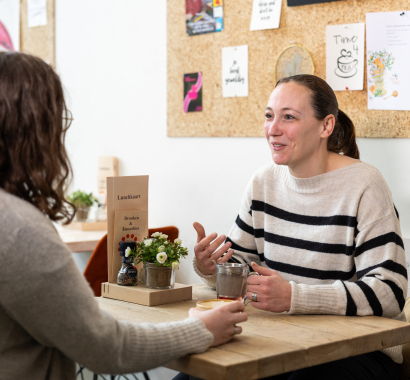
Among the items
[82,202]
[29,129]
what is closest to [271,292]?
[29,129]

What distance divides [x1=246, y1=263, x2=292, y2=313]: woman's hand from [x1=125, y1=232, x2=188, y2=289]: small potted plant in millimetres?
220

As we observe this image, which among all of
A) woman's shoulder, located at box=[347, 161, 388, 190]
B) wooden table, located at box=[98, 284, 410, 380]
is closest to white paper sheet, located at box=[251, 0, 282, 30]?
woman's shoulder, located at box=[347, 161, 388, 190]

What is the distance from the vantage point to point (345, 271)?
5.50 ft

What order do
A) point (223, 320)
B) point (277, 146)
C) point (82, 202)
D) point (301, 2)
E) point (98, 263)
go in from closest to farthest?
point (223, 320) → point (277, 146) → point (301, 2) → point (98, 263) → point (82, 202)

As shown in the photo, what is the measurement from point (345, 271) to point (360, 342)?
1.38 feet

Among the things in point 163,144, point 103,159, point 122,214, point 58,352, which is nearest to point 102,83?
point 103,159

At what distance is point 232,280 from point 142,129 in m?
1.61

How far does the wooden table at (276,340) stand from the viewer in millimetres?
1085

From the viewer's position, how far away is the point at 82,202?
10.1 feet

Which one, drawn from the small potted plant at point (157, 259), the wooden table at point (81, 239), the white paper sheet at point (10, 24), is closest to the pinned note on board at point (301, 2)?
the small potted plant at point (157, 259)

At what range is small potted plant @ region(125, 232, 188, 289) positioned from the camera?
1545 millimetres

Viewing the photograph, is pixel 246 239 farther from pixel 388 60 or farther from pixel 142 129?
pixel 142 129

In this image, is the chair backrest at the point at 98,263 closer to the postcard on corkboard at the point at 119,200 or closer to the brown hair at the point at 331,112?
the postcard on corkboard at the point at 119,200

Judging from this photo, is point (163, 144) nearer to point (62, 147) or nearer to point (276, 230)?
point (276, 230)
